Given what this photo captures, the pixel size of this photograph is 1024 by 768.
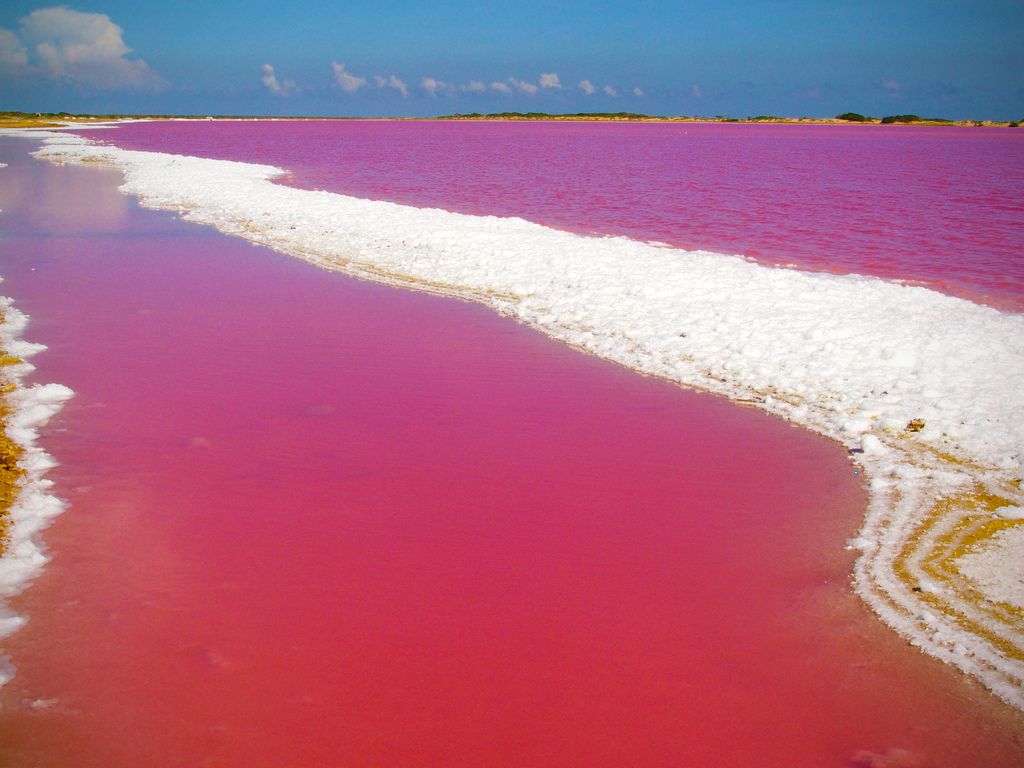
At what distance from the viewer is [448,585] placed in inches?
197

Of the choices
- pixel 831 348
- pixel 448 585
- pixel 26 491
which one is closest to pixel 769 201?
pixel 831 348

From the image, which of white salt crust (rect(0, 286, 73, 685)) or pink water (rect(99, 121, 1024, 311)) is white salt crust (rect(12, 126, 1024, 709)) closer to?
pink water (rect(99, 121, 1024, 311))

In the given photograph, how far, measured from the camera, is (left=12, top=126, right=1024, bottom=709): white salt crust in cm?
515

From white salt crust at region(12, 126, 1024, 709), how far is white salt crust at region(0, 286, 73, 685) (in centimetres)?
548

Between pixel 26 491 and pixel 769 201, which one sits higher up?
pixel 769 201

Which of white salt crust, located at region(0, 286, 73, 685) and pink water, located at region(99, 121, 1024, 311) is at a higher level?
pink water, located at region(99, 121, 1024, 311)

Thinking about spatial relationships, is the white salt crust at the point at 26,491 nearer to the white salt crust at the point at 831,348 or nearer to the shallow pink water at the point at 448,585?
the shallow pink water at the point at 448,585

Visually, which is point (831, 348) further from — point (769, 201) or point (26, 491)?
point (769, 201)

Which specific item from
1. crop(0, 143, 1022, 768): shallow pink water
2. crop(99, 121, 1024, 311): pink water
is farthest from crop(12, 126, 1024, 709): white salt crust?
crop(99, 121, 1024, 311): pink water

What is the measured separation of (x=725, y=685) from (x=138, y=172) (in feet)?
114

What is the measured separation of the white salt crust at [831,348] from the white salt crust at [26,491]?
5480 mm

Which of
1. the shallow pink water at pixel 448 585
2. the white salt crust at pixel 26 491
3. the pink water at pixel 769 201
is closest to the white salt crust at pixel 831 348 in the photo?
the shallow pink water at pixel 448 585

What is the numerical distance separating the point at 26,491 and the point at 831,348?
28.1 feet

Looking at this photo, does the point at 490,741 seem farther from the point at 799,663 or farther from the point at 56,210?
the point at 56,210
